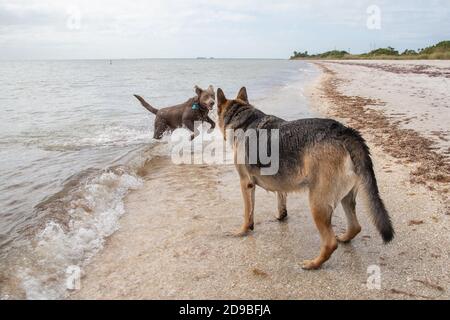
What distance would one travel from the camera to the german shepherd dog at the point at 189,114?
10719mm

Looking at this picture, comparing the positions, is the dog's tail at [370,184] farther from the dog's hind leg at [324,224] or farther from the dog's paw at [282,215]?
the dog's paw at [282,215]

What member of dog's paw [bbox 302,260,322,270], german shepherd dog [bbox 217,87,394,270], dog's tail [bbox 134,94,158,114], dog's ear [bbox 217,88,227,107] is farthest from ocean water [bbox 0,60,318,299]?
german shepherd dog [bbox 217,87,394,270]

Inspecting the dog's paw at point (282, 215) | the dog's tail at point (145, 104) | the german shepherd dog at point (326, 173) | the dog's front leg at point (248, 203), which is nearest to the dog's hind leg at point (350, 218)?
the german shepherd dog at point (326, 173)

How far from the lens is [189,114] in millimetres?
11094

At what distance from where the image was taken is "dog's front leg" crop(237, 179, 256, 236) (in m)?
5.00

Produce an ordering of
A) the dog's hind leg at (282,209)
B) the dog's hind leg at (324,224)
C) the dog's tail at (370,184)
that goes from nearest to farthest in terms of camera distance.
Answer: the dog's tail at (370,184) < the dog's hind leg at (324,224) < the dog's hind leg at (282,209)

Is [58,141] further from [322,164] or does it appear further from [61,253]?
[322,164]

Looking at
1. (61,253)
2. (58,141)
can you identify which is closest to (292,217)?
(61,253)

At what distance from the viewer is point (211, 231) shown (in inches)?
206

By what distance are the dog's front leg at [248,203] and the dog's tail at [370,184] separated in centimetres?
152

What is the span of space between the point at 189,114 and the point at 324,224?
772cm

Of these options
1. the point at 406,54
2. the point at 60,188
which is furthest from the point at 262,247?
the point at 406,54
